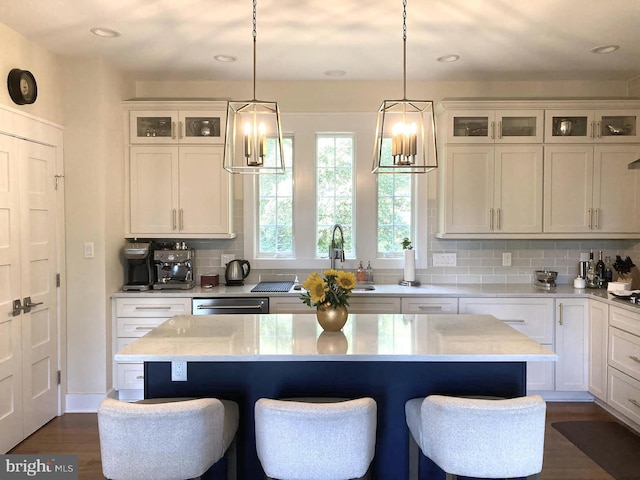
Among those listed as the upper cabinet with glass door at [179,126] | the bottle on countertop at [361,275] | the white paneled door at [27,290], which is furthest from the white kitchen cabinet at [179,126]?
the bottle on countertop at [361,275]

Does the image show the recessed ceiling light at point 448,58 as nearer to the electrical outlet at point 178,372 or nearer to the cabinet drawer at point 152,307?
the cabinet drawer at point 152,307

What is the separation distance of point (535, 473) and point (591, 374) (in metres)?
2.41

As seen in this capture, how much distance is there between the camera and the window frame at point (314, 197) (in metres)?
4.24

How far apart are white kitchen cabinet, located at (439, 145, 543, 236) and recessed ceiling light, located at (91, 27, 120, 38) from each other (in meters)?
2.64

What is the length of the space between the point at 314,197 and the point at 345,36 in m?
1.48

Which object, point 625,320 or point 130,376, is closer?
point 625,320

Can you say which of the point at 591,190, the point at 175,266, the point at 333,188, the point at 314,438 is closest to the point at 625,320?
the point at 591,190

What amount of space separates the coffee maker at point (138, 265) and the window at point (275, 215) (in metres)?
0.97

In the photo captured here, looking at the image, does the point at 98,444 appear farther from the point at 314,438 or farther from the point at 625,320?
the point at 625,320

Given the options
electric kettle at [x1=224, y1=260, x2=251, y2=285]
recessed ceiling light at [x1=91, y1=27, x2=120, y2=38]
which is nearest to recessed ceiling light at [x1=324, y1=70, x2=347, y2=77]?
recessed ceiling light at [x1=91, y1=27, x2=120, y2=38]

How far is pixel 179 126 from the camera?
155 inches

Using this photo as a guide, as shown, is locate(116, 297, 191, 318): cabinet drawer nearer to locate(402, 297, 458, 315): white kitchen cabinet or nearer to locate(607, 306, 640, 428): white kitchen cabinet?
locate(402, 297, 458, 315): white kitchen cabinet

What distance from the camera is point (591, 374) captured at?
3.69 meters

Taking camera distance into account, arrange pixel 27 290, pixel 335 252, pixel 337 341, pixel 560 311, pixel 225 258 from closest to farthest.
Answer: pixel 337 341 → pixel 27 290 → pixel 560 311 → pixel 335 252 → pixel 225 258
